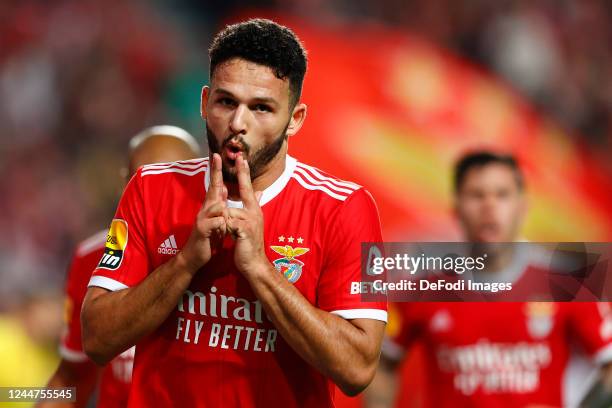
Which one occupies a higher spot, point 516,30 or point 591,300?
point 516,30

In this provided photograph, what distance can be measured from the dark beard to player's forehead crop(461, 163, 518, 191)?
2315 mm

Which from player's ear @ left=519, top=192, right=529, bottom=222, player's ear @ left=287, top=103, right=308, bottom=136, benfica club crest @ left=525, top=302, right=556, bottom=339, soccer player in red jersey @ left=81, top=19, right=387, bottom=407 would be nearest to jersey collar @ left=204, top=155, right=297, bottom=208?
soccer player in red jersey @ left=81, top=19, right=387, bottom=407

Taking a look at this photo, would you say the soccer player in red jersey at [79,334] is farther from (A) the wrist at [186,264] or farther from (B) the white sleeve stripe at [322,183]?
(A) the wrist at [186,264]

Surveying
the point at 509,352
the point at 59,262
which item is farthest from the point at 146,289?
the point at 59,262

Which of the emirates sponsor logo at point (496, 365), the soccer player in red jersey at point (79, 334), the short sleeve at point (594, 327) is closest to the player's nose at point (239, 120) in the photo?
the soccer player in red jersey at point (79, 334)

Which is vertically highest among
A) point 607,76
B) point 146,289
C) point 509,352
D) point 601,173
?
point 607,76

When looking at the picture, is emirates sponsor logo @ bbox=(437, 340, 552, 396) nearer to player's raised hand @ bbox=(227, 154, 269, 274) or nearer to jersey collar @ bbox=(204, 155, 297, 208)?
jersey collar @ bbox=(204, 155, 297, 208)

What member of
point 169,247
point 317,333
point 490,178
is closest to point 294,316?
point 317,333

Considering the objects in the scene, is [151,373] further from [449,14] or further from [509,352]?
[449,14]

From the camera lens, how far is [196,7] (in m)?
7.18

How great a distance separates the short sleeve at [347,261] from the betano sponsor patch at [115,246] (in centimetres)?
53

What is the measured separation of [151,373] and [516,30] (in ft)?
17.6

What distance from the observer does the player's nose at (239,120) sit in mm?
2252

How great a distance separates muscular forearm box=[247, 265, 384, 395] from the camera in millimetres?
2189
